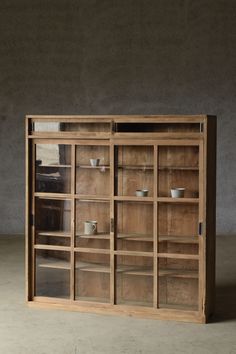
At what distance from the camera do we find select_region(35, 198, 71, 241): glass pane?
248 inches

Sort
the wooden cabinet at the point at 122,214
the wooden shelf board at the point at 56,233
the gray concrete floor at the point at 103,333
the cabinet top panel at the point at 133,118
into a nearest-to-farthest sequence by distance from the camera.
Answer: the gray concrete floor at the point at 103,333 → the cabinet top panel at the point at 133,118 → the wooden cabinet at the point at 122,214 → the wooden shelf board at the point at 56,233

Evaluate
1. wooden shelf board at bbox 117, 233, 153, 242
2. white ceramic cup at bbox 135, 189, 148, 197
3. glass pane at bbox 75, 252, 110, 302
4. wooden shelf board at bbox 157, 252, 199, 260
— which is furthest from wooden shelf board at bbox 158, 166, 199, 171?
glass pane at bbox 75, 252, 110, 302

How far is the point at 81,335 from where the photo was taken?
5617 mm

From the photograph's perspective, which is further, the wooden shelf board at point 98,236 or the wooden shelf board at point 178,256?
the wooden shelf board at point 98,236

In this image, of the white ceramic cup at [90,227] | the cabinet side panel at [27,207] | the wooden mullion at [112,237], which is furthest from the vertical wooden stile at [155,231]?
the cabinet side panel at [27,207]

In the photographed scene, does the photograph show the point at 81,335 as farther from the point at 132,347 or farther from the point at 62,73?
the point at 62,73

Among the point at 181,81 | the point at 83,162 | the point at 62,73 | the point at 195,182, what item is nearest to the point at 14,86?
the point at 62,73

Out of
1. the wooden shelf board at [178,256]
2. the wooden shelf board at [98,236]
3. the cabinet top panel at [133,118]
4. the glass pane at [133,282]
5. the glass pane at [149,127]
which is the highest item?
the cabinet top panel at [133,118]

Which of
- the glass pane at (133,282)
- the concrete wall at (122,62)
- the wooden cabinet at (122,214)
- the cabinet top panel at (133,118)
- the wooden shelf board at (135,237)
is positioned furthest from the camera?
the concrete wall at (122,62)

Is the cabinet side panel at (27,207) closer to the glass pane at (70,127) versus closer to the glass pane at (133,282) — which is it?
the glass pane at (70,127)

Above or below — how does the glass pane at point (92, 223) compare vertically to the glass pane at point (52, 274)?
above

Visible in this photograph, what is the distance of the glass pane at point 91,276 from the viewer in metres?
6.29

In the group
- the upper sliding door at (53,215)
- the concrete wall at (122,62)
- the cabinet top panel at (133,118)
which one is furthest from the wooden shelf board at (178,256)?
the concrete wall at (122,62)

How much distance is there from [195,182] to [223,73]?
4536 millimetres
